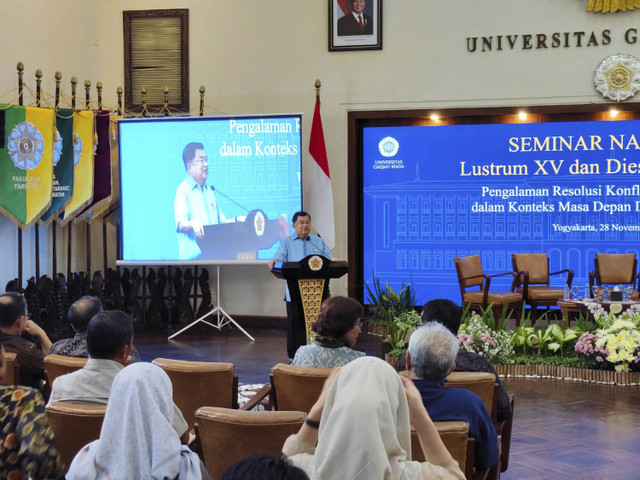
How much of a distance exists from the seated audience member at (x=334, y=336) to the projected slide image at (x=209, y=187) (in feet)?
16.6

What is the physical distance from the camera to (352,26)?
370 inches

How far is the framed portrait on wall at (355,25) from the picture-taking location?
9328mm

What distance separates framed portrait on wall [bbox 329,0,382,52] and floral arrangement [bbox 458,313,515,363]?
390 centimetres

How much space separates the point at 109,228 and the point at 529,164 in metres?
4.99

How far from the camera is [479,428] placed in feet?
8.83

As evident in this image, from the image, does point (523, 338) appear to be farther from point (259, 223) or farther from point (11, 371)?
point (11, 371)

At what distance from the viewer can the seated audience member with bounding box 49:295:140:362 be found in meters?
3.94

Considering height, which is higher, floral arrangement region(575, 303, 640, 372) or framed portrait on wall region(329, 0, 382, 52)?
framed portrait on wall region(329, 0, 382, 52)

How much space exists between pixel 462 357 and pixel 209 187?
560cm

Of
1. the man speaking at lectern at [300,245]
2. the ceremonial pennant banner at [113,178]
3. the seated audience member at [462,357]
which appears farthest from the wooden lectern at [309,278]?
the ceremonial pennant banner at [113,178]

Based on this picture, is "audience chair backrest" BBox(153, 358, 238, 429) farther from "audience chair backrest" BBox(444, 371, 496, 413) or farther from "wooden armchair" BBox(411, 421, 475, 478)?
"wooden armchair" BBox(411, 421, 475, 478)

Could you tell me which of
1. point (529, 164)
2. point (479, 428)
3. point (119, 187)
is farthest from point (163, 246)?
point (479, 428)

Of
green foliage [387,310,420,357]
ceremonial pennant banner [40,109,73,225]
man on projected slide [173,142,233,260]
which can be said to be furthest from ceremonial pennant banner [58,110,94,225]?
green foliage [387,310,420,357]

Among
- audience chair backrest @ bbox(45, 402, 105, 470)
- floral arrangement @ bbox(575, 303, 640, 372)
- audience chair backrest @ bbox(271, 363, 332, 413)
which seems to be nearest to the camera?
audience chair backrest @ bbox(45, 402, 105, 470)
